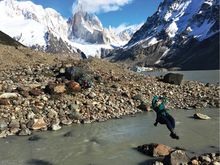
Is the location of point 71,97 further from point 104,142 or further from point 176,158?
point 176,158

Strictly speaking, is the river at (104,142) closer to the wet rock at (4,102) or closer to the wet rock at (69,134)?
the wet rock at (69,134)

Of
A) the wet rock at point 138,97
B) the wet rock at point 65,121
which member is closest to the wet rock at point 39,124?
the wet rock at point 65,121

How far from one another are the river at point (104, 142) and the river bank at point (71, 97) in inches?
73.3

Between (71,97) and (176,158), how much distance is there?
17.8m

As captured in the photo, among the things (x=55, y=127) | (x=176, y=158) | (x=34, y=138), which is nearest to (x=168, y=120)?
(x=176, y=158)

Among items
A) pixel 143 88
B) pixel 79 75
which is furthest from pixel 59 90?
pixel 143 88

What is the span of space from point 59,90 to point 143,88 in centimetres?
1066

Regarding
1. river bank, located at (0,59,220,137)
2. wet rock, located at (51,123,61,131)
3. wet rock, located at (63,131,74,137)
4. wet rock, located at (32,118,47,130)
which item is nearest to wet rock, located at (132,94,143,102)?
river bank, located at (0,59,220,137)

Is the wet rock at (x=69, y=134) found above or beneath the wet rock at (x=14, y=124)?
beneath

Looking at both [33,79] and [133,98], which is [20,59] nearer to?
[33,79]

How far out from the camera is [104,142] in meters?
25.7

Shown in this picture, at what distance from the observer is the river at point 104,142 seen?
22.0 metres

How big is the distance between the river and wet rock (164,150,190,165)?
1.50 m

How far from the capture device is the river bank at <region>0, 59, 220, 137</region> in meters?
31.0
